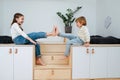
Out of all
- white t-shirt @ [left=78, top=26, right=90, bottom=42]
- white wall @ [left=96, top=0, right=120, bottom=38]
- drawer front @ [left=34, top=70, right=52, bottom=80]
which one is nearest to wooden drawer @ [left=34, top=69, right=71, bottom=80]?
drawer front @ [left=34, top=70, right=52, bottom=80]

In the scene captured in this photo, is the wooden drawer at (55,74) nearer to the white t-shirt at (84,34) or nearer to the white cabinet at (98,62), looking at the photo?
the white cabinet at (98,62)

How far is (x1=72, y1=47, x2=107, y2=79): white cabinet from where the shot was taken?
3.81 metres

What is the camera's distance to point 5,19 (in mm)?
5738

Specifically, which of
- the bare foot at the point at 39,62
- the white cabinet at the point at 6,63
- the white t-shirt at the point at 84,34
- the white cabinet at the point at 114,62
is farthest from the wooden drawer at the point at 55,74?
the white cabinet at the point at 114,62

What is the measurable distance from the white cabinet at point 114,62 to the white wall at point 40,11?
7.23ft

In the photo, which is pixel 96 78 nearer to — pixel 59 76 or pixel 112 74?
pixel 112 74

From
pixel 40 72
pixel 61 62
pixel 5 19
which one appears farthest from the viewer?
pixel 5 19

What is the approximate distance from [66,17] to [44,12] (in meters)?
0.60

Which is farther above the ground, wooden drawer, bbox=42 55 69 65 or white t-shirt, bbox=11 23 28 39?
white t-shirt, bbox=11 23 28 39

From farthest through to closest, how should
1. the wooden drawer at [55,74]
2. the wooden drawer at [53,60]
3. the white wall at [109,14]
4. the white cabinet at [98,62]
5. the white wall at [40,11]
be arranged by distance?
the white wall at [40,11], the white wall at [109,14], the wooden drawer at [53,60], the white cabinet at [98,62], the wooden drawer at [55,74]

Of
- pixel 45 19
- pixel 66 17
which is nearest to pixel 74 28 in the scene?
pixel 66 17

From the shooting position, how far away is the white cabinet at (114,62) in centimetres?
391

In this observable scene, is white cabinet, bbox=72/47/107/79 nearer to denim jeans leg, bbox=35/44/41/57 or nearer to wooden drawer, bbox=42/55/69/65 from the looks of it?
wooden drawer, bbox=42/55/69/65

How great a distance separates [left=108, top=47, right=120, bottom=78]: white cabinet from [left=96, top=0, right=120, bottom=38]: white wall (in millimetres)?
653
